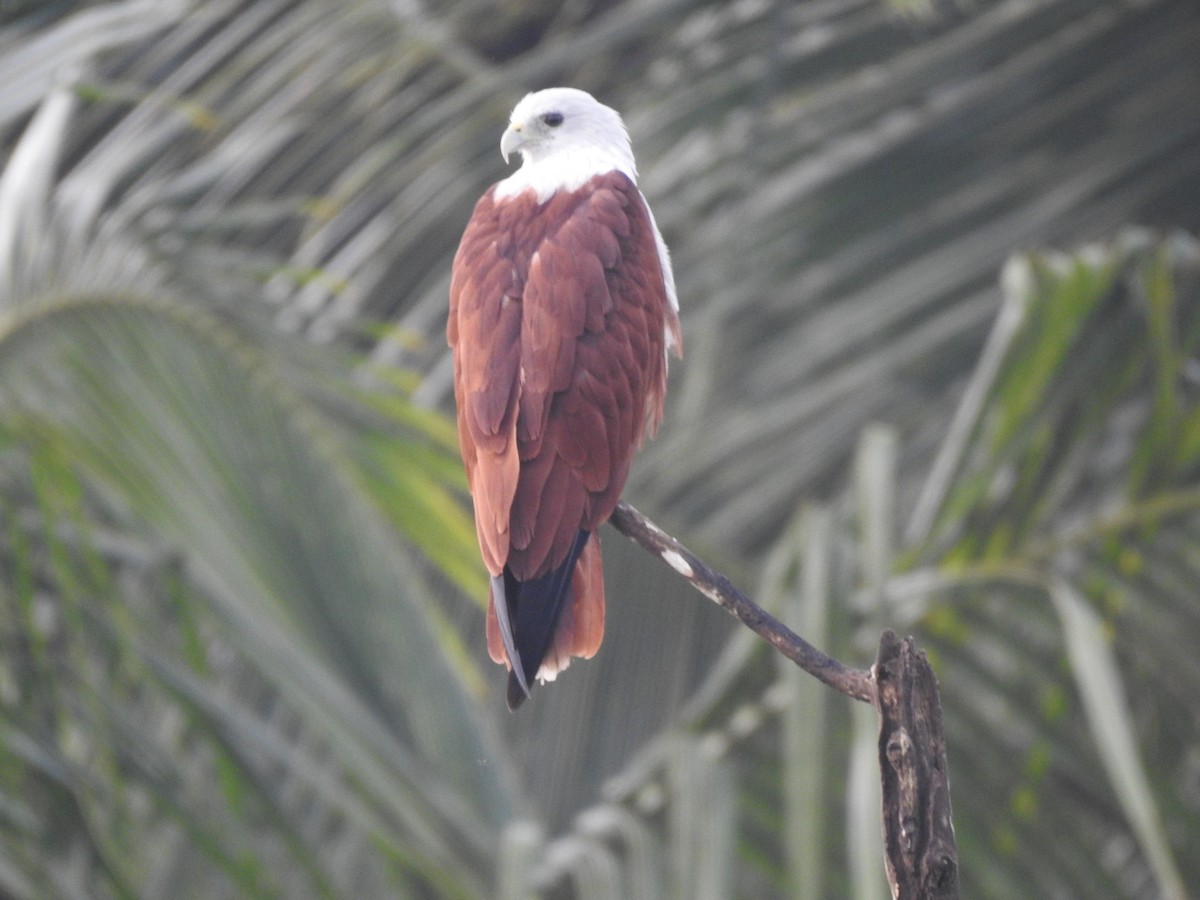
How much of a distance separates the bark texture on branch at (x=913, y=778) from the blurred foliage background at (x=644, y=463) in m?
0.95

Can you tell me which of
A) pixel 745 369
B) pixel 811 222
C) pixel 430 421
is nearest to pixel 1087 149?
pixel 811 222

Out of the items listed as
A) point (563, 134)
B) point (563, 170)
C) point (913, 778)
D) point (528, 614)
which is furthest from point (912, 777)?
point (563, 134)

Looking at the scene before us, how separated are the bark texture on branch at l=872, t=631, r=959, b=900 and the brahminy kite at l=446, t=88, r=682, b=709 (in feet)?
1.95

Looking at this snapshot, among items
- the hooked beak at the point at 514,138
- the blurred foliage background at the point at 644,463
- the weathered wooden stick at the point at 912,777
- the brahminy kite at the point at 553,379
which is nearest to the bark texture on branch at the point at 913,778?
the weathered wooden stick at the point at 912,777

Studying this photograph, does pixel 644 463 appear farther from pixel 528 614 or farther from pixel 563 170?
pixel 528 614

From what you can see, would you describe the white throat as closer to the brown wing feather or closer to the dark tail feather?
the brown wing feather

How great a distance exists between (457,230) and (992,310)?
6.28 feet

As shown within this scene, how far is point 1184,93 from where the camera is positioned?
585 centimetres

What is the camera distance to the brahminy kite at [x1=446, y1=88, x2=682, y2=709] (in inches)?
97.7

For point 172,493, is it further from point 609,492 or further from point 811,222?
point 811,222

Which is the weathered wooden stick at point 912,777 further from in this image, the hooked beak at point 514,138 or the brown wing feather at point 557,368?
the hooked beak at point 514,138

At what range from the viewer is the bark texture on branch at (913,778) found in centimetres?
182

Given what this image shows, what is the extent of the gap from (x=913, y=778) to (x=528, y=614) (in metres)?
0.74

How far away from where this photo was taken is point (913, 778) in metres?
1.86
